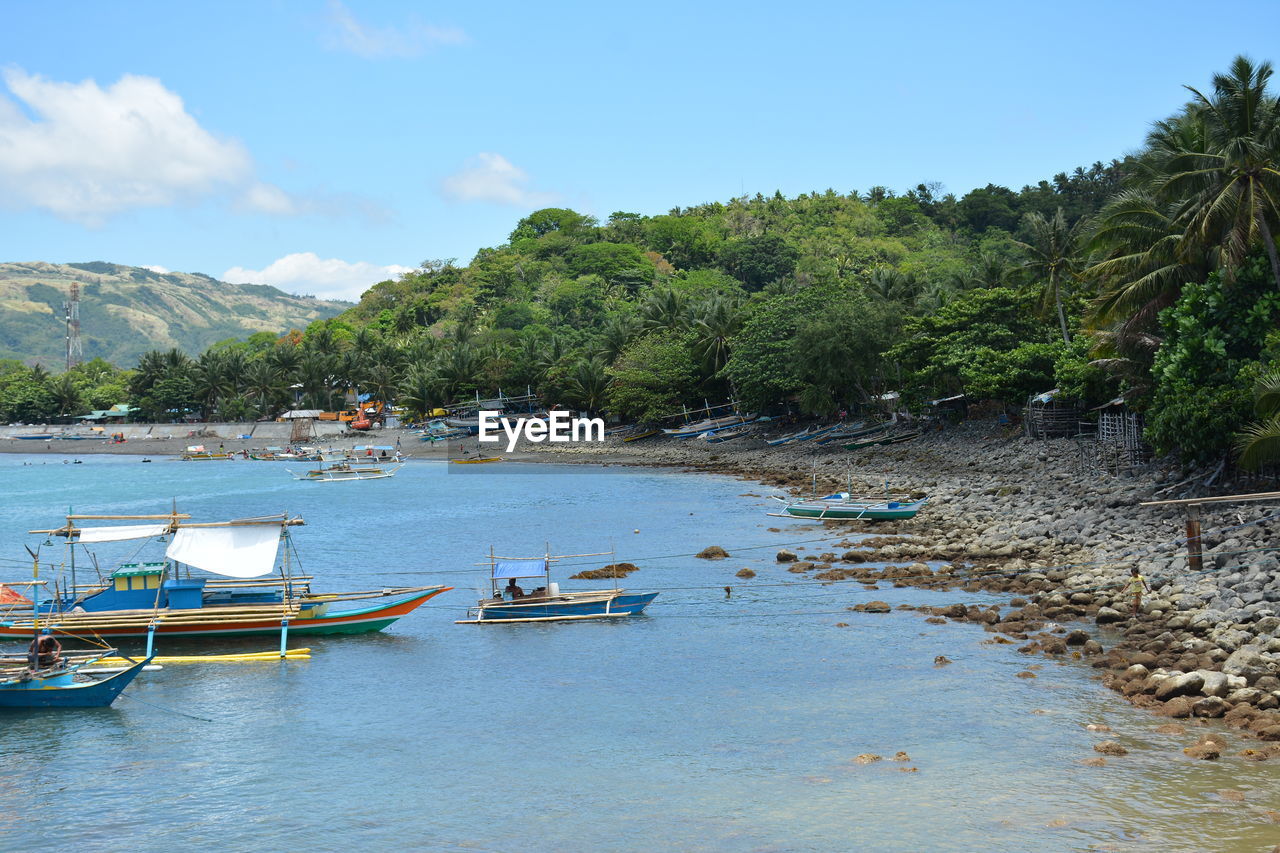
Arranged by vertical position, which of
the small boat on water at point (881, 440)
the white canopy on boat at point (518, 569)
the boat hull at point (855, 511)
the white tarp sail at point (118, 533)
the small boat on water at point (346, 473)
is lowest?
the white canopy on boat at point (518, 569)

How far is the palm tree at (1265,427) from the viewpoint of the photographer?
2388 cm

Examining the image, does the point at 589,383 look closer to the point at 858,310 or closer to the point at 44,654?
the point at 858,310

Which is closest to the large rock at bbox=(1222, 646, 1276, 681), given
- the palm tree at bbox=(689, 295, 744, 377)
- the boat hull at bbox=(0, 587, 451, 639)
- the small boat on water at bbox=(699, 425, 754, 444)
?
the boat hull at bbox=(0, 587, 451, 639)

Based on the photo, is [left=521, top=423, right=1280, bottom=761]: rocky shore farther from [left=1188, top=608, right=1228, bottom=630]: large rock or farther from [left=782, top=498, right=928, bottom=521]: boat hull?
[left=782, top=498, right=928, bottom=521]: boat hull

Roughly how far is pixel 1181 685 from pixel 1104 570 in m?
9.45

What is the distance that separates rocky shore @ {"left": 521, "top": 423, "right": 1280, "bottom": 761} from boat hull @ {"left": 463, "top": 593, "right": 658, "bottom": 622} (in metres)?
6.79

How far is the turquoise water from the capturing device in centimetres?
1549

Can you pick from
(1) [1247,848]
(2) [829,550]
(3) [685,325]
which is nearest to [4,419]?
(3) [685,325]

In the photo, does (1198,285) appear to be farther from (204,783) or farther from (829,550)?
(204,783)

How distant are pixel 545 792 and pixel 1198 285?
25.5m

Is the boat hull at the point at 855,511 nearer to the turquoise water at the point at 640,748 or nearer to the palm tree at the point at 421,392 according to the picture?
the turquoise water at the point at 640,748

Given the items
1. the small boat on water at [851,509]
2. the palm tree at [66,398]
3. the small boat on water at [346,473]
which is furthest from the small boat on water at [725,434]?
the palm tree at [66,398]

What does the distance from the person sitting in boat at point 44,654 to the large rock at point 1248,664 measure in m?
23.7

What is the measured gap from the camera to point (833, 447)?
2776 inches
